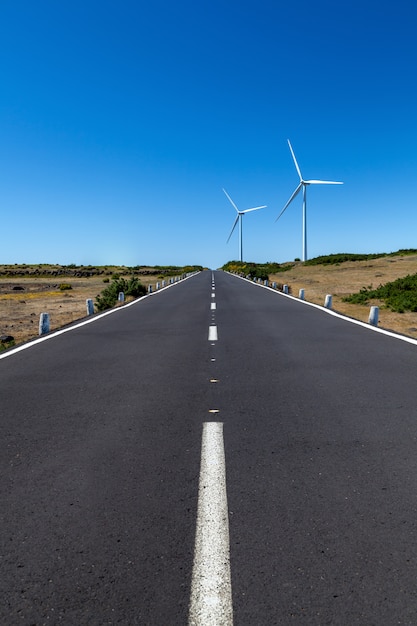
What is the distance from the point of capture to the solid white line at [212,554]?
236 centimetres

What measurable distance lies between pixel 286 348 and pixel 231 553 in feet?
24.4

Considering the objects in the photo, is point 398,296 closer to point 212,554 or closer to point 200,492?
point 200,492

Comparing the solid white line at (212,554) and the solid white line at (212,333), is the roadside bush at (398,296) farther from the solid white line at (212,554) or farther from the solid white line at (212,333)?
the solid white line at (212,554)

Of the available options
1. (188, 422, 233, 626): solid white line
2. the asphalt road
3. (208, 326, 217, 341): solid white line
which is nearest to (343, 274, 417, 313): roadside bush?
(208, 326, 217, 341): solid white line

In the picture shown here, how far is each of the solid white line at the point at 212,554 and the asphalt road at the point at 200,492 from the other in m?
0.03

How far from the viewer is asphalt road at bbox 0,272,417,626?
247cm

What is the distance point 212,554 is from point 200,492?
2.58 feet

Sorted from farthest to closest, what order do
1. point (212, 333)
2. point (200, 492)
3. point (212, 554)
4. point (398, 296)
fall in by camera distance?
1. point (398, 296)
2. point (212, 333)
3. point (200, 492)
4. point (212, 554)

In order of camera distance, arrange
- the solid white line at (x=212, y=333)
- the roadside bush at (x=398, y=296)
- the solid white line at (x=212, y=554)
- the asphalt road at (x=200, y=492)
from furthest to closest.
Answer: the roadside bush at (x=398, y=296), the solid white line at (x=212, y=333), the asphalt road at (x=200, y=492), the solid white line at (x=212, y=554)

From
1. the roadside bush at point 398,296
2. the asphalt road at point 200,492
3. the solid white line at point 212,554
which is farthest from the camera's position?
the roadside bush at point 398,296

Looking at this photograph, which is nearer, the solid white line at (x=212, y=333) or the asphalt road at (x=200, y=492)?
the asphalt road at (x=200, y=492)

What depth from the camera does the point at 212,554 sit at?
2824 mm

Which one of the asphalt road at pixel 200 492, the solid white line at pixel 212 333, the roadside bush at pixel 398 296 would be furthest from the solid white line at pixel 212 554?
the roadside bush at pixel 398 296

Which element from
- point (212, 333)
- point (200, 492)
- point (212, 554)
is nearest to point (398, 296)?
point (212, 333)
